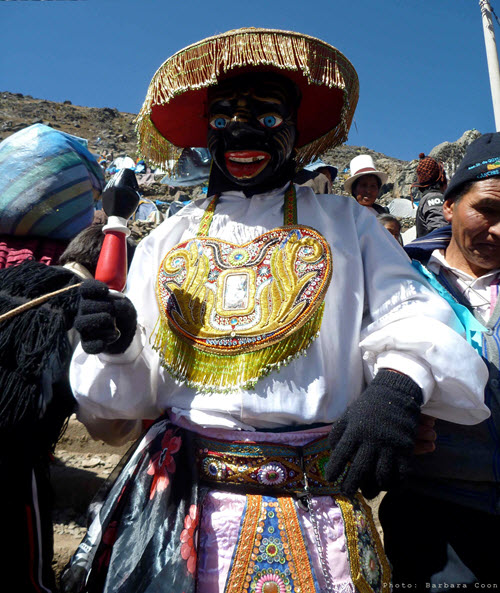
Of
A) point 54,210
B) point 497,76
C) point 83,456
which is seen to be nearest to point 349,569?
point 54,210

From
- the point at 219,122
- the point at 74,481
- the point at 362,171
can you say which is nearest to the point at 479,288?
the point at 219,122

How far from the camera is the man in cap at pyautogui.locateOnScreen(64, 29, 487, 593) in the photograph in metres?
1.32

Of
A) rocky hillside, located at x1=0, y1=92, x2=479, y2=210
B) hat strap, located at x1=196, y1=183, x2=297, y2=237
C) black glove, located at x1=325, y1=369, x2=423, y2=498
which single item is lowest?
black glove, located at x1=325, y1=369, x2=423, y2=498

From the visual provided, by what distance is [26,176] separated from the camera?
7.57 ft

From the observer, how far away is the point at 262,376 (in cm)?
144

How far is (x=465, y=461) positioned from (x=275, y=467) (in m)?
0.58

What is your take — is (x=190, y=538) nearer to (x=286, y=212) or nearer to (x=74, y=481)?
Result: (x=286, y=212)

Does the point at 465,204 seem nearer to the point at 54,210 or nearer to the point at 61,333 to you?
the point at 61,333

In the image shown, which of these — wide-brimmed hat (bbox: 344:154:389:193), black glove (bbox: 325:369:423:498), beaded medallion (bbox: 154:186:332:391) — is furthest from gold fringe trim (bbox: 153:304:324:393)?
wide-brimmed hat (bbox: 344:154:389:193)

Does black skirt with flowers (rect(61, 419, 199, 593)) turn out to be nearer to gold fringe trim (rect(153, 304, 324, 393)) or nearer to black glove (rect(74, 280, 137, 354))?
gold fringe trim (rect(153, 304, 324, 393))

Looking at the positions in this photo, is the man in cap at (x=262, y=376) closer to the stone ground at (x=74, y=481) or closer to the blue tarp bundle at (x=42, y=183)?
the blue tarp bundle at (x=42, y=183)

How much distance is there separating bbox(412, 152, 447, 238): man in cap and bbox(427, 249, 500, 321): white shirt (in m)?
1.10

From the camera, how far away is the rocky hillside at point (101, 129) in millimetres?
22677

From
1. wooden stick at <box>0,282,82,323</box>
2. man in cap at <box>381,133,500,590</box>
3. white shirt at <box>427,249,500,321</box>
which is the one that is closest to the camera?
wooden stick at <box>0,282,82,323</box>
